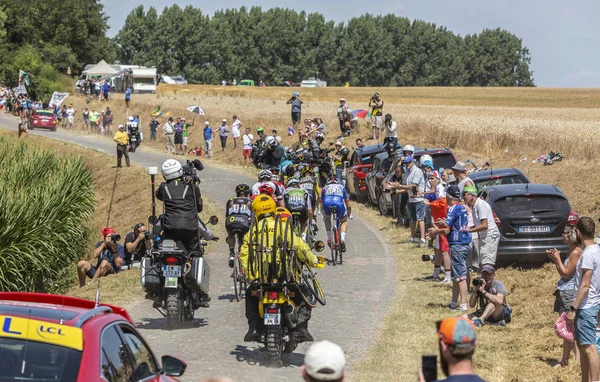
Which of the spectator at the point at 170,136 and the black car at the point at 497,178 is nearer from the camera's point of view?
the black car at the point at 497,178

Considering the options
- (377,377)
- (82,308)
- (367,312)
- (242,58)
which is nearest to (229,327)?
(367,312)

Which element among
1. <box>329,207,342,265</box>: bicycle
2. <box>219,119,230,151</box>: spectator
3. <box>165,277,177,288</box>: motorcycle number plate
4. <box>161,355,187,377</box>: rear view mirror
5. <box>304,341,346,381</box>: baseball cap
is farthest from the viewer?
<box>219,119,230,151</box>: spectator

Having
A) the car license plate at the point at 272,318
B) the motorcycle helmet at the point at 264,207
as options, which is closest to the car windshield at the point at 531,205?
the motorcycle helmet at the point at 264,207

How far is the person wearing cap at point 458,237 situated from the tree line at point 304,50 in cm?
15135

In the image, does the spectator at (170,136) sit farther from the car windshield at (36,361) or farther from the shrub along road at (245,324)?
the car windshield at (36,361)

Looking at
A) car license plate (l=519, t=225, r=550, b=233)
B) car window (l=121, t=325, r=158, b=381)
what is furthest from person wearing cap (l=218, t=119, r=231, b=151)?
car window (l=121, t=325, r=158, b=381)

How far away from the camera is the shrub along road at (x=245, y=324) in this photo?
37.2 feet

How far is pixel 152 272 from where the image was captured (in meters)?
13.1

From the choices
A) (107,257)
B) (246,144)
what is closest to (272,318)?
(107,257)

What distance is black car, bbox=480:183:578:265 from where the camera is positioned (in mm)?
17734

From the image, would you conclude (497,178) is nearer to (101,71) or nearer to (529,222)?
(529,222)

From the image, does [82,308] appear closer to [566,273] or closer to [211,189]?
[566,273]

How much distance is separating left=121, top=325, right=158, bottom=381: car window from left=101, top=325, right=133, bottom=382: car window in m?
0.14

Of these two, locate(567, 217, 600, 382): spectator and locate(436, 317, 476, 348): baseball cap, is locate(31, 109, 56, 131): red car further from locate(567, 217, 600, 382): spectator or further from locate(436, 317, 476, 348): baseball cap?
locate(436, 317, 476, 348): baseball cap
